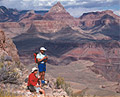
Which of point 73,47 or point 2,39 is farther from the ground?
point 2,39

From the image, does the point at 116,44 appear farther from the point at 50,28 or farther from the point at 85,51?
the point at 50,28

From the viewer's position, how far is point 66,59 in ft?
380

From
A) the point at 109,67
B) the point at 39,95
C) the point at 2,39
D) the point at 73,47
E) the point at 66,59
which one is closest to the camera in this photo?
the point at 39,95

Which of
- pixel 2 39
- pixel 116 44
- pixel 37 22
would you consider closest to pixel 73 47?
pixel 116 44

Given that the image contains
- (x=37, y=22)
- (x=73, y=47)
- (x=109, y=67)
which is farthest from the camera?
(x=37, y=22)

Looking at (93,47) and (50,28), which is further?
(50,28)

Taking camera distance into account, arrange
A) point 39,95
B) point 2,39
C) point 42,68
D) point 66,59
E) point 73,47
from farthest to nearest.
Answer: point 73,47, point 66,59, point 2,39, point 42,68, point 39,95

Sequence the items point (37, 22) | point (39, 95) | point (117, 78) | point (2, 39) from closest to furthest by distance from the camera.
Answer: point (39, 95) < point (2, 39) < point (117, 78) < point (37, 22)

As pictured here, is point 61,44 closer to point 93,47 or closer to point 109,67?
point 93,47

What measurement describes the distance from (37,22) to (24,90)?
166m

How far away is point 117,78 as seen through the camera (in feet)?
264

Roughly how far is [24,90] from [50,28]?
559 feet

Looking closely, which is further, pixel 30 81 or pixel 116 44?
pixel 116 44

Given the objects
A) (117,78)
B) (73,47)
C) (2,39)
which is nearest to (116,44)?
(73,47)
